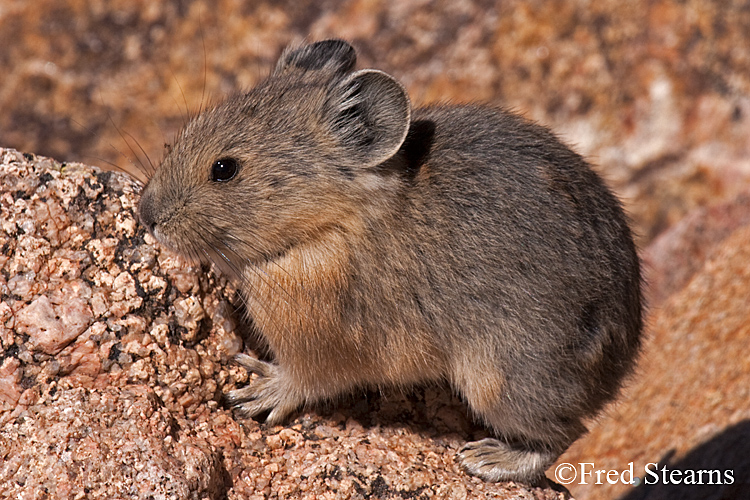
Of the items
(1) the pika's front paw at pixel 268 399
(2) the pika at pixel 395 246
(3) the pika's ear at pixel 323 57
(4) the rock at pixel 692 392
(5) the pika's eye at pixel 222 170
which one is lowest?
(4) the rock at pixel 692 392

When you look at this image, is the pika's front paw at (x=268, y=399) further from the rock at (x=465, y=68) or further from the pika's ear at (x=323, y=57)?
the rock at (x=465, y=68)

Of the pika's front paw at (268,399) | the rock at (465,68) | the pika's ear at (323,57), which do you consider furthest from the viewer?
the rock at (465,68)

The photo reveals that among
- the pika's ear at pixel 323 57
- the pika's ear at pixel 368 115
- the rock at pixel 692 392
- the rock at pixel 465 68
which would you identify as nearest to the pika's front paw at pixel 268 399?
the pika's ear at pixel 368 115

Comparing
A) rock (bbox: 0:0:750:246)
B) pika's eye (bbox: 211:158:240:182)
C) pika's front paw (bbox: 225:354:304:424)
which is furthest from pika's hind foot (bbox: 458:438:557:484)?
rock (bbox: 0:0:750:246)

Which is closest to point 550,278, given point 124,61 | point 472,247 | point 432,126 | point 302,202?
point 472,247

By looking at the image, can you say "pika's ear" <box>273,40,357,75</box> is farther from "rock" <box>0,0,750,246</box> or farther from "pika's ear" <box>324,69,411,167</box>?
"rock" <box>0,0,750,246</box>

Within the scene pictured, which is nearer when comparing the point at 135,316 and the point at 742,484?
the point at 135,316

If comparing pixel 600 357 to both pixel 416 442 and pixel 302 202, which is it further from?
pixel 302 202
